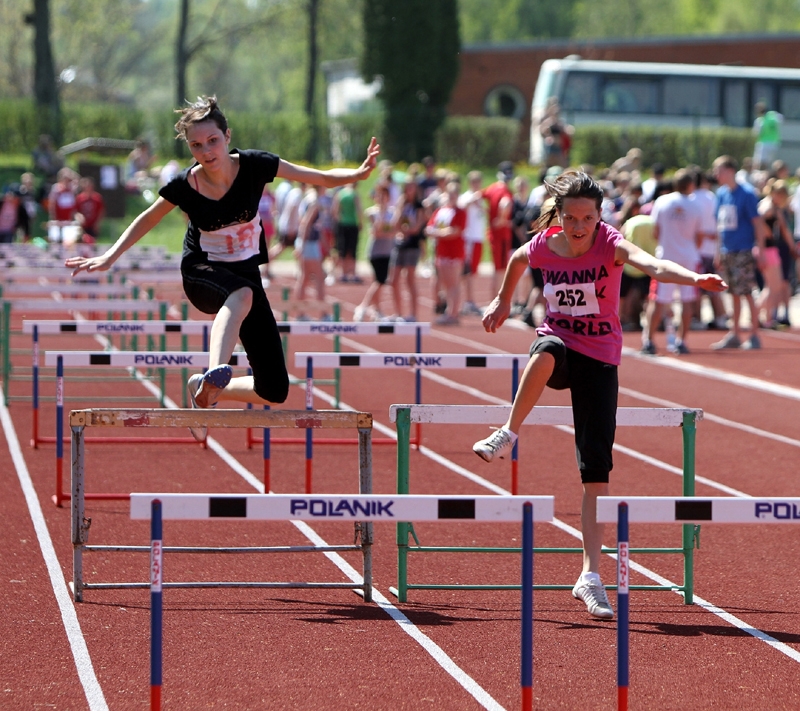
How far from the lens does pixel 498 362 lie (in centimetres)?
870

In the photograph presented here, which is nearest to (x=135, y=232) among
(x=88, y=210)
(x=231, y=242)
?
(x=231, y=242)

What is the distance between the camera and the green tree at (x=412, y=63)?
144 feet

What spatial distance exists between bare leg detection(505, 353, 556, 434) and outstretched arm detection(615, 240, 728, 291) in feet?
1.68

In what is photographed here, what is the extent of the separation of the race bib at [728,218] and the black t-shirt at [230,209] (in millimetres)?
10503

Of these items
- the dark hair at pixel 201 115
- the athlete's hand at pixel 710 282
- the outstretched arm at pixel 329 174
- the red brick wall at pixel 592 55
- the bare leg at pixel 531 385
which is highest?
the red brick wall at pixel 592 55

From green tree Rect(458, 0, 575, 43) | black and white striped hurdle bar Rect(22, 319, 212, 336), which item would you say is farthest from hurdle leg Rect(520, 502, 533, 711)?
green tree Rect(458, 0, 575, 43)

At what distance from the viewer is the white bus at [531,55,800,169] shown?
43.3m

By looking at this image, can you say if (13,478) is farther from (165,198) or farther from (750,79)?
(750,79)

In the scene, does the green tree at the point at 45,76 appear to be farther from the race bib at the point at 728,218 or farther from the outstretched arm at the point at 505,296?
the outstretched arm at the point at 505,296

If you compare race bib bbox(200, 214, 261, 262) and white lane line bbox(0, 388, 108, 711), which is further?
race bib bbox(200, 214, 261, 262)

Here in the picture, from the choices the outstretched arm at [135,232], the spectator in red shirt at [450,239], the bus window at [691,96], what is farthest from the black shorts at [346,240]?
the bus window at [691,96]

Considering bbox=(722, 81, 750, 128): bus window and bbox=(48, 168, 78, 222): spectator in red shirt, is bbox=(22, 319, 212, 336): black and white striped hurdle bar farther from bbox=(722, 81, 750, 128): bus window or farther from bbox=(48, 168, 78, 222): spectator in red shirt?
bbox=(722, 81, 750, 128): bus window

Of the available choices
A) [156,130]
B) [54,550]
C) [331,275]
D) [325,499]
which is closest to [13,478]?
[54,550]

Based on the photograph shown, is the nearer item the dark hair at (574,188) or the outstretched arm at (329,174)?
the dark hair at (574,188)
